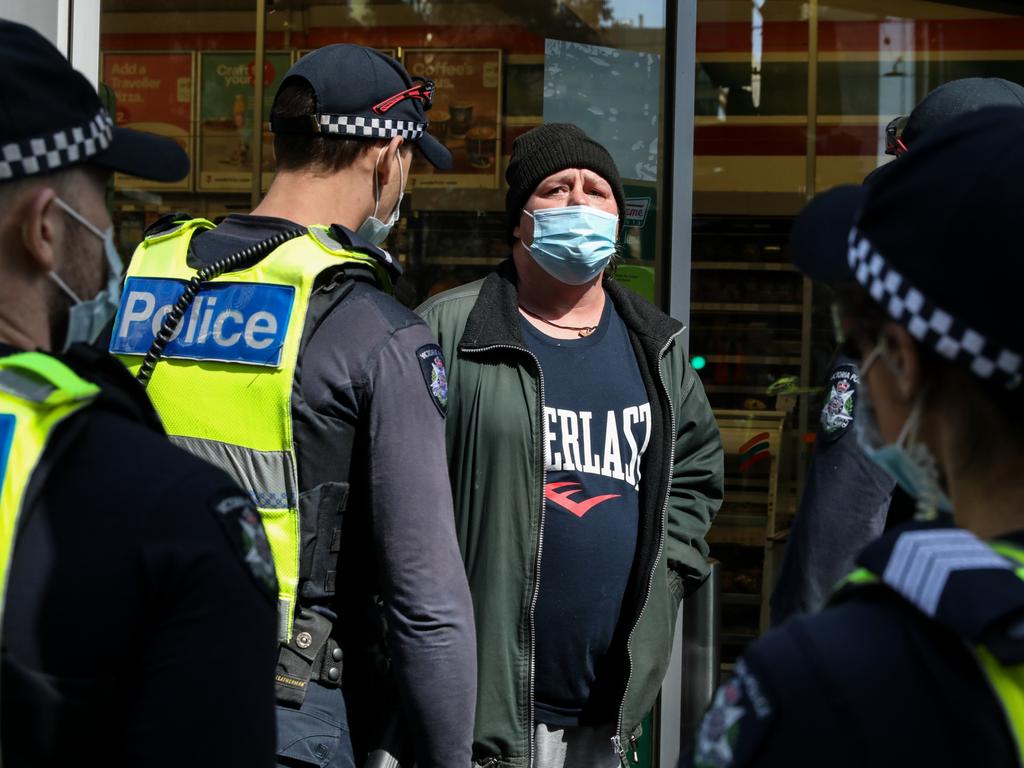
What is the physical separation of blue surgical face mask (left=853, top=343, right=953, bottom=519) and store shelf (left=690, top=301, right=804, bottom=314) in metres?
3.31

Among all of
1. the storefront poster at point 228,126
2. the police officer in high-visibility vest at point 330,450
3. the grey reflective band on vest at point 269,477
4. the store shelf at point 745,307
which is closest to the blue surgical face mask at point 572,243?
the police officer in high-visibility vest at point 330,450

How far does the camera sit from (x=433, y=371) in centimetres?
204

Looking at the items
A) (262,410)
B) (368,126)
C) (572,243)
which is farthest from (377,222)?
(572,243)

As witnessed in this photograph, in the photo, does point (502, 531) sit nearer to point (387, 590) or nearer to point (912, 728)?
point (387, 590)

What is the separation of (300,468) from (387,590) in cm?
25

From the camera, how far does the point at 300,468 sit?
197 centimetres

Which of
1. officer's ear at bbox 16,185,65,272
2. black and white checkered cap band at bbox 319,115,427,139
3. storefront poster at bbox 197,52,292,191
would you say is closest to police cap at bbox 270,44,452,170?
black and white checkered cap band at bbox 319,115,427,139

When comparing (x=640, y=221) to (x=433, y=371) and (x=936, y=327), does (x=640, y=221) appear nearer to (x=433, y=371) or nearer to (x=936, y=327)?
(x=433, y=371)

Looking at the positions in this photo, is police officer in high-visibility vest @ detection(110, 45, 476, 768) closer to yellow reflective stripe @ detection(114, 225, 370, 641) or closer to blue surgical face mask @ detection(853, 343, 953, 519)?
yellow reflective stripe @ detection(114, 225, 370, 641)

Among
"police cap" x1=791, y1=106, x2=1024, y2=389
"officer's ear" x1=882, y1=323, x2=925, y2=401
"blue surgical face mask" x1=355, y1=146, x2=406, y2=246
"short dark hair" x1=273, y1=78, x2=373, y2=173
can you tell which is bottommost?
"officer's ear" x1=882, y1=323, x2=925, y2=401

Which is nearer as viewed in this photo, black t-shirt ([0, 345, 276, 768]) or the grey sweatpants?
black t-shirt ([0, 345, 276, 768])

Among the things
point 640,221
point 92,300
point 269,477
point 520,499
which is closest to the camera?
point 92,300

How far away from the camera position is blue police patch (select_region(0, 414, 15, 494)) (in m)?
1.12

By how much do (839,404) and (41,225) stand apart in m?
1.54
